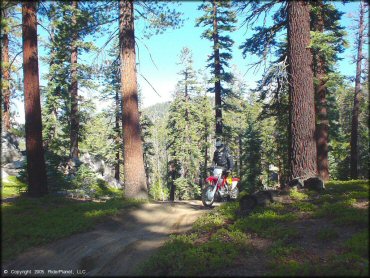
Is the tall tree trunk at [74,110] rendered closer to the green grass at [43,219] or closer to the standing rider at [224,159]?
the green grass at [43,219]

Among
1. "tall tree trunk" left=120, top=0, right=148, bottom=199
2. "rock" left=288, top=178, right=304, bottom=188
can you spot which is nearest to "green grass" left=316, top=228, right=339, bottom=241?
"rock" left=288, top=178, right=304, bottom=188

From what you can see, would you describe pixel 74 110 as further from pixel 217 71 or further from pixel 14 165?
pixel 217 71

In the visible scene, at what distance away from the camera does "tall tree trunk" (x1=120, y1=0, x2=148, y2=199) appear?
11.6 meters

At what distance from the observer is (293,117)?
9.49 meters

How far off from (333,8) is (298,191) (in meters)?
10.7

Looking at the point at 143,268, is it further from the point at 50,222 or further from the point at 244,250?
the point at 50,222

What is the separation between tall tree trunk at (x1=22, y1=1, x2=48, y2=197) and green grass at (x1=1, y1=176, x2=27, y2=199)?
59.8 inches

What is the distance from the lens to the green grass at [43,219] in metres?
6.93

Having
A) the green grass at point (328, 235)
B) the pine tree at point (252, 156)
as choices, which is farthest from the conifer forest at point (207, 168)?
the pine tree at point (252, 156)

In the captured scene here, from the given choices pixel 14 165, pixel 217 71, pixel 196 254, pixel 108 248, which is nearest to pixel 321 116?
pixel 217 71

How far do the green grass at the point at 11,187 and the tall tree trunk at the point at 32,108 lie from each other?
1.52 m

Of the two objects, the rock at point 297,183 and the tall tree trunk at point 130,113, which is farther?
the tall tree trunk at point 130,113

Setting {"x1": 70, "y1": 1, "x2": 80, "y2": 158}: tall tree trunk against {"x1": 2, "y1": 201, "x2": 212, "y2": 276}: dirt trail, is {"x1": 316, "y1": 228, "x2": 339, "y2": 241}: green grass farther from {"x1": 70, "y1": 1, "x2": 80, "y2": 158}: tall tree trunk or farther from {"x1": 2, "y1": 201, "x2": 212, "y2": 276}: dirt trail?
{"x1": 70, "y1": 1, "x2": 80, "y2": 158}: tall tree trunk

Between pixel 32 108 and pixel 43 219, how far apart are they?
4.97 m
